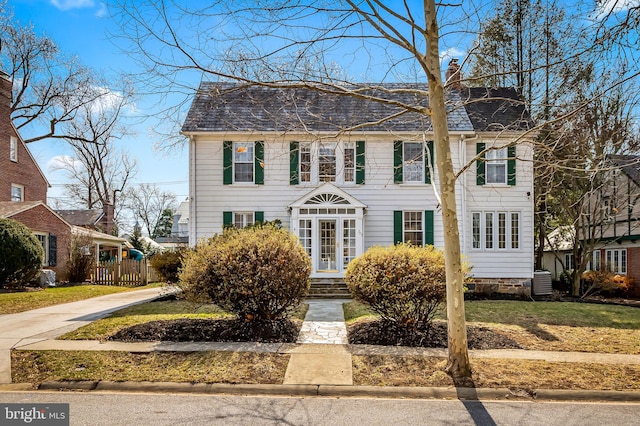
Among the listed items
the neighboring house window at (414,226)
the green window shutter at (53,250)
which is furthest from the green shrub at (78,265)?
the neighboring house window at (414,226)

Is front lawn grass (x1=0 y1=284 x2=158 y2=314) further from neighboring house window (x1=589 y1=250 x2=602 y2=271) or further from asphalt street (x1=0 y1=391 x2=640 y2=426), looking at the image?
neighboring house window (x1=589 y1=250 x2=602 y2=271)

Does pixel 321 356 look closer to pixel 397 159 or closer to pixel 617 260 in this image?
pixel 397 159

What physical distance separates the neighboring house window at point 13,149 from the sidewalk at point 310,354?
19.6 m

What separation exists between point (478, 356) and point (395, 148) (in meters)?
11.1

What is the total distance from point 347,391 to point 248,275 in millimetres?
2986

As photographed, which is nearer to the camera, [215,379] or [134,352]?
[215,379]

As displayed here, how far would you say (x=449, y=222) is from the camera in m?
6.57

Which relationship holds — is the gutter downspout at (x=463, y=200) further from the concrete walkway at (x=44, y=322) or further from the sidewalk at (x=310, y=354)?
the concrete walkway at (x=44, y=322)

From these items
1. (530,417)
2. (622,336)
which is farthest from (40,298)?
(622,336)

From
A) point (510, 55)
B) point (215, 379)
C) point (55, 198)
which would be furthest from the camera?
point (55, 198)

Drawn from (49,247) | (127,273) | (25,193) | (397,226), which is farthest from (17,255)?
(397,226)

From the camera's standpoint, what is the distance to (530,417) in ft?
17.2

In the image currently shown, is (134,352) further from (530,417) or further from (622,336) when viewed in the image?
(622,336)

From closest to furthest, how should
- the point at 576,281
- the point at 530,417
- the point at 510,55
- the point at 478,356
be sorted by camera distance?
the point at 530,417 < the point at 478,356 < the point at 576,281 < the point at 510,55
